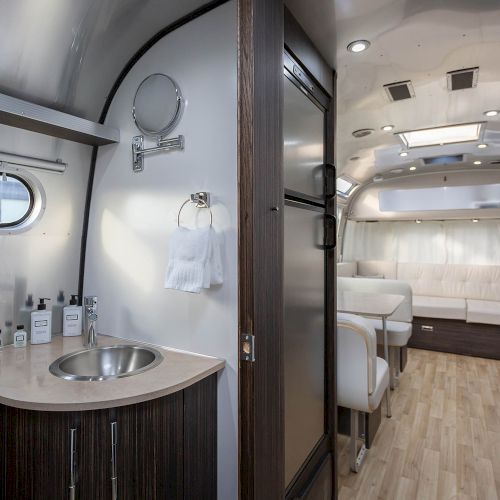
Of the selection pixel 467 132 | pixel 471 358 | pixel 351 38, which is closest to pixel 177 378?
pixel 351 38

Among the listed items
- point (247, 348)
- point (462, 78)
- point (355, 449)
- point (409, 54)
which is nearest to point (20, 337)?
point (247, 348)

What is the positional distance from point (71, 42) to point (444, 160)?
4.13 metres

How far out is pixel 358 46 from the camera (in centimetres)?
163

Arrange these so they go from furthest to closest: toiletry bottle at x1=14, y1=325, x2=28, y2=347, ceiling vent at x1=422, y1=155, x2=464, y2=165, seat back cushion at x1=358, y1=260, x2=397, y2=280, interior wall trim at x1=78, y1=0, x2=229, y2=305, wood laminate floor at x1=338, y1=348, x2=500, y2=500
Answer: seat back cushion at x1=358, y1=260, x2=397, y2=280 → ceiling vent at x1=422, y1=155, x2=464, y2=165 → wood laminate floor at x1=338, y1=348, x2=500, y2=500 → toiletry bottle at x1=14, y1=325, x2=28, y2=347 → interior wall trim at x1=78, y1=0, x2=229, y2=305

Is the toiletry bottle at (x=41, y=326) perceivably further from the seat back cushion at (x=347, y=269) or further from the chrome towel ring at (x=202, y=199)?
the seat back cushion at (x=347, y=269)

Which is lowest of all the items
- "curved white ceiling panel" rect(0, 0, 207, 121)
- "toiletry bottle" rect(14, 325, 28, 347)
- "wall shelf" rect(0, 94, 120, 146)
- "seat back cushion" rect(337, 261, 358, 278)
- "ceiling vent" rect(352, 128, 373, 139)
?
"toiletry bottle" rect(14, 325, 28, 347)

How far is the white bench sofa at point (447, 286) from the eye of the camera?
13.7 ft

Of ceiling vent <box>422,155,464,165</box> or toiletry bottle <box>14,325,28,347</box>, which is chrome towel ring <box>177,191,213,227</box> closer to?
toiletry bottle <box>14,325,28,347</box>

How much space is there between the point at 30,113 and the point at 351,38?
4.52 feet

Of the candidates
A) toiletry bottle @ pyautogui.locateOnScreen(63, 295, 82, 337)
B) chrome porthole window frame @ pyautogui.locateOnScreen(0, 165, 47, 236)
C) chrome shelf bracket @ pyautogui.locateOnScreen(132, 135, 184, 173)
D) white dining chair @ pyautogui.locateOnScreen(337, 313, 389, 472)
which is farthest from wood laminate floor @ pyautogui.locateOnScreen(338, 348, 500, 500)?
chrome porthole window frame @ pyautogui.locateOnScreen(0, 165, 47, 236)

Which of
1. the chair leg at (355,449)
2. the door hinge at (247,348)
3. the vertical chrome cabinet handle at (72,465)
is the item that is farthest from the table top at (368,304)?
the vertical chrome cabinet handle at (72,465)

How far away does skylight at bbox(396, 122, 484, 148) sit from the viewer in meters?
3.11

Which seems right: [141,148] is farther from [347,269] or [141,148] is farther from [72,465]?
[347,269]

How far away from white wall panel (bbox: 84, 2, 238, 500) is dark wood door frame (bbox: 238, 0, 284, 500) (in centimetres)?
16
